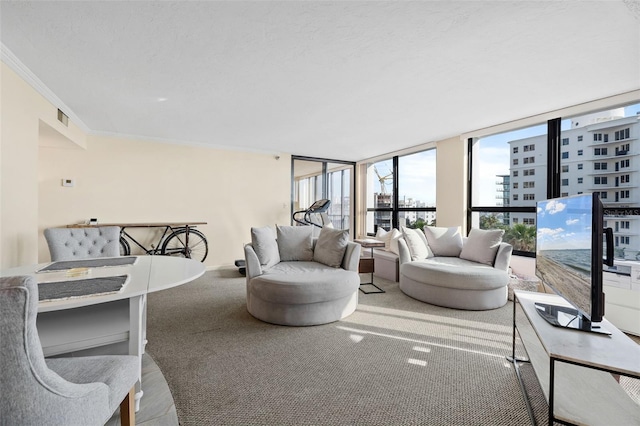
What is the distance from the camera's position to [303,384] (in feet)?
5.93

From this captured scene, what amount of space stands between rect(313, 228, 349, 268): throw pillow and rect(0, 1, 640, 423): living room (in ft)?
2.39

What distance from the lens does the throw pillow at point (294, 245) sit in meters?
3.56

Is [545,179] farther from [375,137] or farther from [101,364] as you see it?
[101,364]

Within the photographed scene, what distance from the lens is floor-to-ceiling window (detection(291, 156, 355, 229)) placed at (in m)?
7.23

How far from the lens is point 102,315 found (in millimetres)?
1543

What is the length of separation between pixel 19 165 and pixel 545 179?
239 inches

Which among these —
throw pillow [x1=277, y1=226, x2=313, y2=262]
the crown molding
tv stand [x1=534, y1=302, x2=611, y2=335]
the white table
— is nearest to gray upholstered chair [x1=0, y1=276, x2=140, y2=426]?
the white table

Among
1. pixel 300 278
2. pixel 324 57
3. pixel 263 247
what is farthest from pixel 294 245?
pixel 324 57

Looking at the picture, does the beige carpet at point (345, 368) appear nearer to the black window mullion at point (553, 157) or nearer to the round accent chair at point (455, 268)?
the round accent chair at point (455, 268)

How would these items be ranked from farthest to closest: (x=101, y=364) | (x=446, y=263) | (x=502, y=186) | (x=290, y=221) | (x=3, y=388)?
1. (x=290, y=221)
2. (x=502, y=186)
3. (x=446, y=263)
4. (x=101, y=364)
5. (x=3, y=388)

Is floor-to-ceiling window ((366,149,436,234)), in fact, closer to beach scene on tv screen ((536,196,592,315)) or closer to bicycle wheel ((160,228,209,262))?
beach scene on tv screen ((536,196,592,315))

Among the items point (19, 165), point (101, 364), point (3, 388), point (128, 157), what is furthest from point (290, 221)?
point (3, 388)

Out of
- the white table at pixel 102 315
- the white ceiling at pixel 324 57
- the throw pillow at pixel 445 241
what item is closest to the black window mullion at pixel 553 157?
A: the white ceiling at pixel 324 57

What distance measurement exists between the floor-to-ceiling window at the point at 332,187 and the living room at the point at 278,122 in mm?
611
